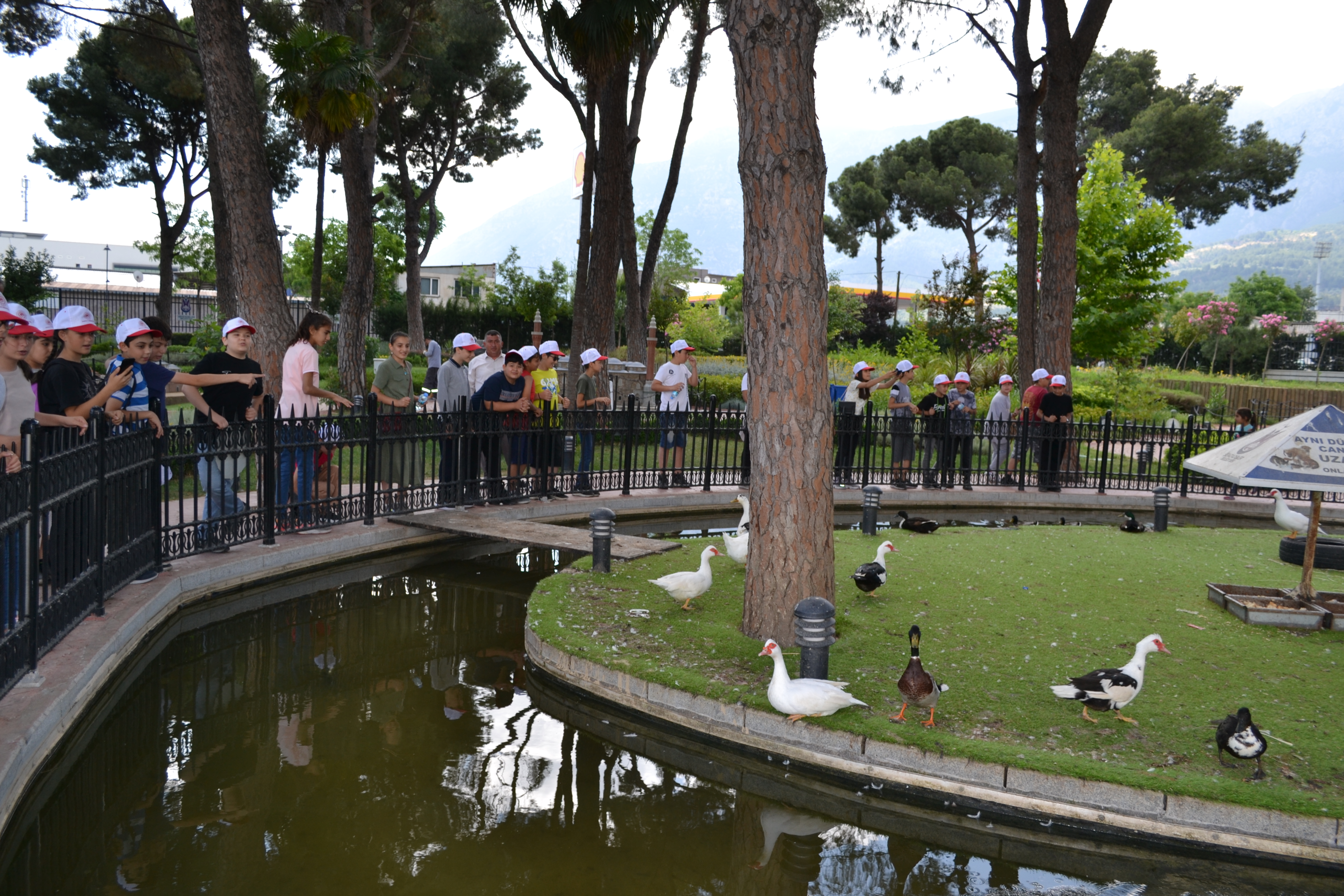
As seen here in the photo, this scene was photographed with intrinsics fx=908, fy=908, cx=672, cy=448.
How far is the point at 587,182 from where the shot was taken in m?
20.9

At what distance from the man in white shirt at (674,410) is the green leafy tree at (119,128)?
2224 cm

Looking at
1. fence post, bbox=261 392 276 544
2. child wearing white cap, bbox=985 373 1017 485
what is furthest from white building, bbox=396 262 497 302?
fence post, bbox=261 392 276 544

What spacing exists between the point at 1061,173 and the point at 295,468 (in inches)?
554

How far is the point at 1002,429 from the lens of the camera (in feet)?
51.3

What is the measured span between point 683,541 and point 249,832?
6.33 metres

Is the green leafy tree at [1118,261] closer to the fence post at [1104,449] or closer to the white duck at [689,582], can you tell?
the fence post at [1104,449]

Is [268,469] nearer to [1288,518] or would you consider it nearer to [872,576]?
[872,576]

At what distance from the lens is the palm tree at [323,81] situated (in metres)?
14.5

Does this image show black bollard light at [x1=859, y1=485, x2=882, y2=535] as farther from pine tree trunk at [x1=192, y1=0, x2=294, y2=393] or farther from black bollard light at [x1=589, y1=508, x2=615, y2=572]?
pine tree trunk at [x1=192, y1=0, x2=294, y2=393]

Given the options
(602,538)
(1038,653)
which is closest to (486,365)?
(602,538)

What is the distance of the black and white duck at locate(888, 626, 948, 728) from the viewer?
5.22m

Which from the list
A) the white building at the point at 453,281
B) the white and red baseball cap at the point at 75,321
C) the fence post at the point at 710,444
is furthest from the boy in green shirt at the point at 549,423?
the white building at the point at 453,281

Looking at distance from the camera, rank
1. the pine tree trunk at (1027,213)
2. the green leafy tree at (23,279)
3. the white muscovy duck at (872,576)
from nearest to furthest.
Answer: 1. the white muscovy duck at (872,576)
2. the pine tree trunk at (1027,213)
3. the green leafy tree at (23,279)

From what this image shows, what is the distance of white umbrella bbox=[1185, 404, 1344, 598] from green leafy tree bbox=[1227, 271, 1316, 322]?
2174 inches
